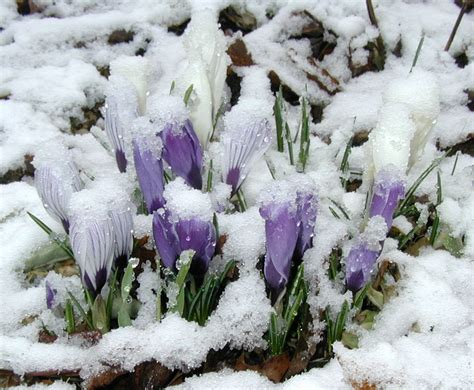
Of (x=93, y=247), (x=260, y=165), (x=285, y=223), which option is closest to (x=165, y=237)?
(x=93, y=247)

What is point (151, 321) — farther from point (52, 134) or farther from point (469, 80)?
point (469, 80)

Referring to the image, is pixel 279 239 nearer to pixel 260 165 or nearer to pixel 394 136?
pixel 394 136

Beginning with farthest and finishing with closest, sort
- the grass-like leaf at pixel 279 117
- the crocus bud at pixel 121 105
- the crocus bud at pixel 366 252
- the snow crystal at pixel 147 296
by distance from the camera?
the grass-like leaf at pixel 279 117 → the crocus bud at pixel 121 105 → the snow crystal at pixel 147 296 → the crocus bud at pixel 366 252

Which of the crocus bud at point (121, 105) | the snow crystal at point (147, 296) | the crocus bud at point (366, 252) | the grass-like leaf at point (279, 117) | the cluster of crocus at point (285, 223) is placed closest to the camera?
the cluster of crocus at point (285, 223)

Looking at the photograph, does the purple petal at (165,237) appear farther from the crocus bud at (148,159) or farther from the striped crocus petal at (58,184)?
the striped crocus petal at (58,184)

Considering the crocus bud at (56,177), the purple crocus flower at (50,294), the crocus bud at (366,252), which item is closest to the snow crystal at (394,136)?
the crocus bud at (366,252)

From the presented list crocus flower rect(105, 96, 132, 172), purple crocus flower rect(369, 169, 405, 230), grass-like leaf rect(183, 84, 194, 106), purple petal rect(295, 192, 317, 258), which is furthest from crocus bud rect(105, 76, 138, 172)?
purple crocus flower rect(369, 169, 405, 230)

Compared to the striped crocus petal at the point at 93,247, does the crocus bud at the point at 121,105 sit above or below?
above
